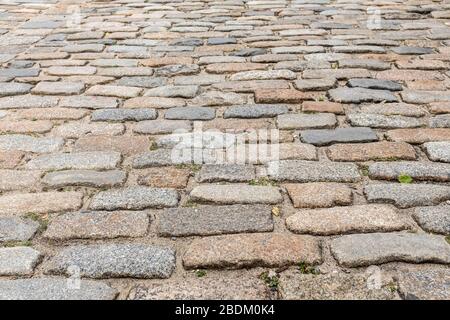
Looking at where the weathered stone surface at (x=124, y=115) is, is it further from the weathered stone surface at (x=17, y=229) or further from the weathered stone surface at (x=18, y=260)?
the weathered stone surface at (x=18, y=260)

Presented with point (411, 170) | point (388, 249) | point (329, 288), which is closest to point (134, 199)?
point (329, 288)

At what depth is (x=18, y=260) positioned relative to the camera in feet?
5.86

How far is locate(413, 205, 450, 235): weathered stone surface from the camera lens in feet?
6.27

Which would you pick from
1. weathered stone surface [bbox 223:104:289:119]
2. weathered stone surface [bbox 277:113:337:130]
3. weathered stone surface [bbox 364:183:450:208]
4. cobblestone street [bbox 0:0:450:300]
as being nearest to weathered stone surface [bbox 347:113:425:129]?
cobblestone street [bbox 0:0:450:300]

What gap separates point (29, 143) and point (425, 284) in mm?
2054

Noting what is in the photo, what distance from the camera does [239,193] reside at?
217cm

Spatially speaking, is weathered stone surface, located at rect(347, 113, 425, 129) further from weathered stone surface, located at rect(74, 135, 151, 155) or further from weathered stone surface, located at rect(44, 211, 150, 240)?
weathered stone surface, located at rect(44, 211, 150, 240)

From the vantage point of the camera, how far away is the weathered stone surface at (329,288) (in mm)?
1579

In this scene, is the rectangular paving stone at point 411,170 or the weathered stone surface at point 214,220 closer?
the weathered stone surface at point 214,220

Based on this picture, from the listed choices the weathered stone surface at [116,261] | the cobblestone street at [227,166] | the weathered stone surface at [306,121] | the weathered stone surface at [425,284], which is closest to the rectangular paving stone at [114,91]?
the cobblestone street at [227,166]

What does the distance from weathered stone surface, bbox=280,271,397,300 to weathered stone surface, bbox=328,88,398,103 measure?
1.66m

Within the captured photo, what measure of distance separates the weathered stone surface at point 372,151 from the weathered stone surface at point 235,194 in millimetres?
473

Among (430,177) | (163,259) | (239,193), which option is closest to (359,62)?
(430,177)
